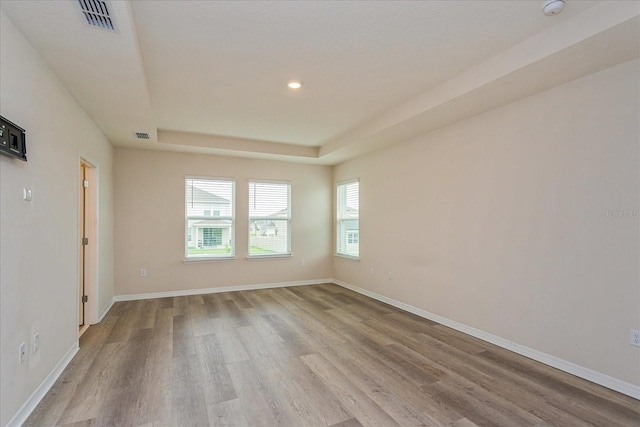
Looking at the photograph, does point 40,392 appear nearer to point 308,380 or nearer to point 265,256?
point 308,380

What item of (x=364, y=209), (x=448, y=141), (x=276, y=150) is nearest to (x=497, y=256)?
(x=448, y=141)

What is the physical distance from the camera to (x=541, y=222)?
293 cm

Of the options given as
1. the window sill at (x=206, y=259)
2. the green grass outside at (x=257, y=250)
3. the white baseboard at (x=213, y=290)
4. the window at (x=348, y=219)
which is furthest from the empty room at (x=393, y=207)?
the green grass outside at (x=257, y=250)

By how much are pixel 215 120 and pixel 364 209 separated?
9.31 ft

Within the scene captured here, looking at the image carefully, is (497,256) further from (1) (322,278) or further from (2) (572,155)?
(1) (322,278)

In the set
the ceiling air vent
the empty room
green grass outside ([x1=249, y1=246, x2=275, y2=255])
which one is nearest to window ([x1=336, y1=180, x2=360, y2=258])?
the empty room

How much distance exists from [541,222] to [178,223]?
5.10 m

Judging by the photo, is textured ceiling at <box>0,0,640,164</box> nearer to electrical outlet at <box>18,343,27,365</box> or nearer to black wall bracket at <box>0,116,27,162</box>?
black wall bracket at <box>0,116,27,162</box>

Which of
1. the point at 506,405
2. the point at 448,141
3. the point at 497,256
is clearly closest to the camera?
the point at 506,405

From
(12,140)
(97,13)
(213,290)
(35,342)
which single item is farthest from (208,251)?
(97,13)

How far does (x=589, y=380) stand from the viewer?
2559mm

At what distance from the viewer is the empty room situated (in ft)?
6.78

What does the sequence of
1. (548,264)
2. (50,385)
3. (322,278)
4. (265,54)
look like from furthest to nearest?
(322,278), (548,264), (265,54), (50,385)

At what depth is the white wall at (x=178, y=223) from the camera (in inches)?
201
